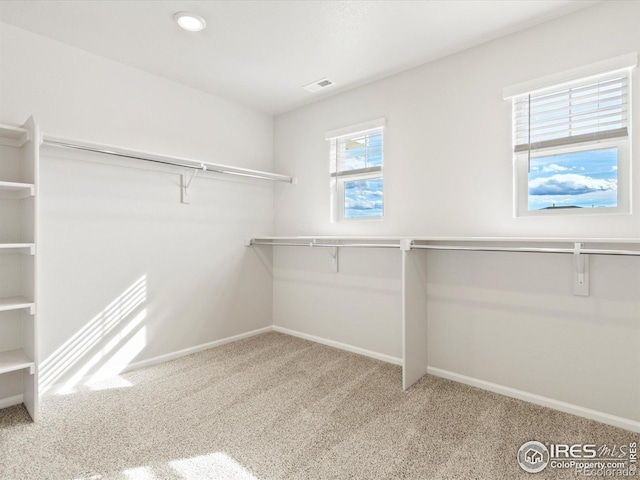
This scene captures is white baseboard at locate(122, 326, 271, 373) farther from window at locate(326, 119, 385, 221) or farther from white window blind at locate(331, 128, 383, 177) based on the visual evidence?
white window blind at locate(331, 128, 383, 177)

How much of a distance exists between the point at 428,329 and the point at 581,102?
182 cm

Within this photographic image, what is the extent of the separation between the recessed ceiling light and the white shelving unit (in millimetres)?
1071

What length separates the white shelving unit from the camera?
6.75 feet

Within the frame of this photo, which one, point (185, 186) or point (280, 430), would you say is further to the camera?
point (185, 186)

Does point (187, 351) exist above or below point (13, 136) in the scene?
below

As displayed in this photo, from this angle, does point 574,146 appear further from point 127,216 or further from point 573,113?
point 127,216

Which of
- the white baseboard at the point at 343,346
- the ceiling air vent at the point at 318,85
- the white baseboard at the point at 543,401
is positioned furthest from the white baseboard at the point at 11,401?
the ceiling air vent at the point at 318,85

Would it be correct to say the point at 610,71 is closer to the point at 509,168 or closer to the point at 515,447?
the point at 509,168

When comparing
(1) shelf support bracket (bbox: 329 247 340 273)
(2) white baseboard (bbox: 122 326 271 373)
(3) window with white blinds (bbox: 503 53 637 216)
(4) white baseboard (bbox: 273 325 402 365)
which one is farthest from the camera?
(1) shelf support bracket (bbox: 329 247 340 273)

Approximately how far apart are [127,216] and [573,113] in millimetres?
3230

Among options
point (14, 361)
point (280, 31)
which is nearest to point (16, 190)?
point (14, 361)

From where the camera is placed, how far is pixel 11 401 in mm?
2281
